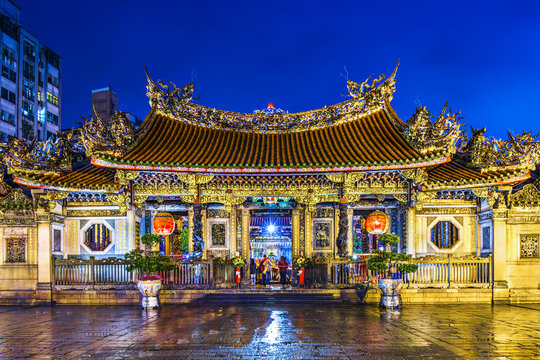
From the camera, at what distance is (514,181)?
52.4 ft

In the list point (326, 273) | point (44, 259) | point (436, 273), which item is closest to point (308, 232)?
point (326, 273)

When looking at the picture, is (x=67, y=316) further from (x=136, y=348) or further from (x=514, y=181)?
(x=514, y=181)

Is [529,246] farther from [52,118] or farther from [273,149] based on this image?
[52,118]

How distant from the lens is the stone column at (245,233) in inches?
785

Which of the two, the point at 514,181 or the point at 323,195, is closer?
the point at 514,181

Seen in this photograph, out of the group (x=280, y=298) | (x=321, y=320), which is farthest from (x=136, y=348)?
(x=280, y=298)

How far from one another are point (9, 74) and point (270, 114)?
4247cm

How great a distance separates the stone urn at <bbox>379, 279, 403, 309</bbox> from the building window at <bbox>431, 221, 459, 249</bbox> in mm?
4822

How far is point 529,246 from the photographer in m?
16.6

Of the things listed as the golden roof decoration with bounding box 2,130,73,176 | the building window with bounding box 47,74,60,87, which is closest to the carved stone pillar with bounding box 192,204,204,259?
the golden roof decoration with bounding box 2,130,73,176

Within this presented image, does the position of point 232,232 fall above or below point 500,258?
above

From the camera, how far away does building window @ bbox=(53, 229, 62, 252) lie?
17.3 meters

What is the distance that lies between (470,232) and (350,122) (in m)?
6.78

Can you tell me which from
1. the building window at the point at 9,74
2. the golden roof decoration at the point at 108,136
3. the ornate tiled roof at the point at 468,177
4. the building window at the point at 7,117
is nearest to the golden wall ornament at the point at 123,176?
the golden roof decoration at the point at 108,136
